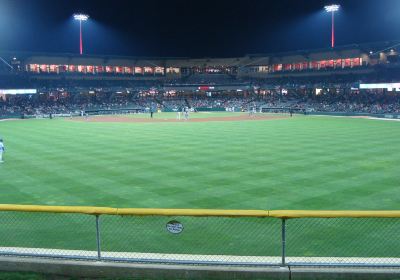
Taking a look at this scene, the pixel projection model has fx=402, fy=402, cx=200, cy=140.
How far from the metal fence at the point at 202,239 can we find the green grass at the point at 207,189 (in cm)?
4

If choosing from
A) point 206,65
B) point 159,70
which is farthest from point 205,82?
point 159,70

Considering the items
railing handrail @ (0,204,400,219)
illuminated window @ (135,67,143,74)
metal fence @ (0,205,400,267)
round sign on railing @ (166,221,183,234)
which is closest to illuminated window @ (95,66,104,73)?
illuminated window @ (135,67,143,74)

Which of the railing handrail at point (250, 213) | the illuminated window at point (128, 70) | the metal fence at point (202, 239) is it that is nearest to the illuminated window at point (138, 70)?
the illuminated window at point (128, 70)

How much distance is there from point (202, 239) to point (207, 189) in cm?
499

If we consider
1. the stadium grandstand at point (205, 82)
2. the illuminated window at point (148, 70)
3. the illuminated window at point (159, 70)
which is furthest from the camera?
the illuminated window at point (159, 70)

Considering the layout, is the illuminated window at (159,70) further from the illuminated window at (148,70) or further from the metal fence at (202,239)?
the metal fence at (202,239)

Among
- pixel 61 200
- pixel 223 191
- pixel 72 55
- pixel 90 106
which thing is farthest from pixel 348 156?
pixel 72 55

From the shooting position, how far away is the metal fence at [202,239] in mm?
7121

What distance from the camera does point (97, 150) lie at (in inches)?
1000

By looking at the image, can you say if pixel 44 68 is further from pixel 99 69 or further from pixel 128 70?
pixel 128 70

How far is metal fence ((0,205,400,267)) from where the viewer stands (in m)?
7.12

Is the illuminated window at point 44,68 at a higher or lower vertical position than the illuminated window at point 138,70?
lower

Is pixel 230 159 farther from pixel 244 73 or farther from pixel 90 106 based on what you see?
pixel 244 73

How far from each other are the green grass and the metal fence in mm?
43
